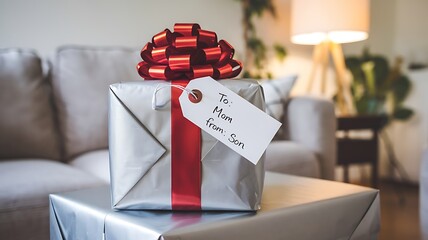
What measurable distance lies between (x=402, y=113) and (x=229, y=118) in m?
2.94

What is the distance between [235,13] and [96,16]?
0.93 meters

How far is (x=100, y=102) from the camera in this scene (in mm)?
1837

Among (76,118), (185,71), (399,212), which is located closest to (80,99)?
(76,118)

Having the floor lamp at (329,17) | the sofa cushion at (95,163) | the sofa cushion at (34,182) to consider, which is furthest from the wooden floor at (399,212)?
the sofa cushion at (34,182)

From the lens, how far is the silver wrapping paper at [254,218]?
0.59m

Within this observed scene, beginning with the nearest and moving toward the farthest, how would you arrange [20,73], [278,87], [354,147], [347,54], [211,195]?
1. [211,195]
2. [20,73]
3. [278,87]
4. [354,147]
5. [347,54]

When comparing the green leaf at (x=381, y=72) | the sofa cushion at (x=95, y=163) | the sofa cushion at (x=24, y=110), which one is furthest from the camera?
the green leaf at (x=381, y=72)

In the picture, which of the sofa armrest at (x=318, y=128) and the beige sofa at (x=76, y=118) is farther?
the sofa armrest at (x=318, y=128)

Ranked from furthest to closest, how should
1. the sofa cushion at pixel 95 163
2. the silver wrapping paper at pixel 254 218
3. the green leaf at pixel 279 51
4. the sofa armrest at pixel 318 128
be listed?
the green leaf at pixel 279 51, the sofa armrest at pixel 318 128, the sofa cushion at pixel 95 163, the silver wrapping paper at pixel 254 218

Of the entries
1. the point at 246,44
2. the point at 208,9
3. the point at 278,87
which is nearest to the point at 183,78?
the point at 278,87

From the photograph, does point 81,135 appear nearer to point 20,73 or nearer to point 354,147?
point 20,73

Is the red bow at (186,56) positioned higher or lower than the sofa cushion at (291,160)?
higher

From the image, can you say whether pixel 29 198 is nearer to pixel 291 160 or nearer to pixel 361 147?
pixel 291 160

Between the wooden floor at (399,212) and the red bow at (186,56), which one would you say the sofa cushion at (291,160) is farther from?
the red bow at (186,56)
